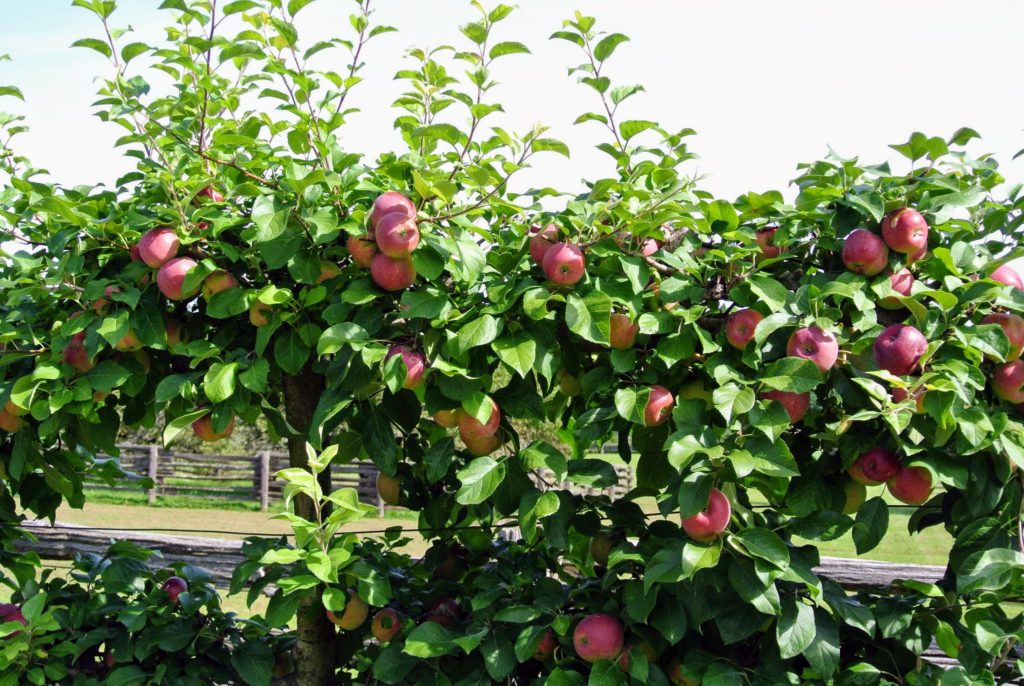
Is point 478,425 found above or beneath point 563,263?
beneath

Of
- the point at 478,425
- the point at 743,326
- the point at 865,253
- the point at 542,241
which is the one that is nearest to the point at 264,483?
the point at 478,425

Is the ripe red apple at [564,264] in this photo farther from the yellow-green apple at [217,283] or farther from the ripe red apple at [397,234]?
the yellow-green apple at [217,283]

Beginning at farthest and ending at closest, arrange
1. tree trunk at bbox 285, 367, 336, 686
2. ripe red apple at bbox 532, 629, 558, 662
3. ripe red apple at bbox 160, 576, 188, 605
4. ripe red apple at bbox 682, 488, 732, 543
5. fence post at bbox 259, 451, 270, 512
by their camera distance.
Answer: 1. fence post at bbox 259, 451, 270, 512
2. ripe red apple at bbox 160, 576, 188, 605
3. tree trunk at bbox 285, 367, 336, 686
4. ripe red apple at bbox 532, 629, 558, 662
5. ripe red apple at bbox 682, 488, 732, 543

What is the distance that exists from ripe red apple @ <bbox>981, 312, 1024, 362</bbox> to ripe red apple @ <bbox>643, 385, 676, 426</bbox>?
25.0 inches

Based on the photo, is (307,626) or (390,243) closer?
(390,243)

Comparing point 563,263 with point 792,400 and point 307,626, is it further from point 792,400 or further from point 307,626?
point 307,626

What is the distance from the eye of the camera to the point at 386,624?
2.07 metres

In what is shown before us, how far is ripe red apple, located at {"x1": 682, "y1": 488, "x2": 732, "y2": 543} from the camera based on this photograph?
5.21 ft

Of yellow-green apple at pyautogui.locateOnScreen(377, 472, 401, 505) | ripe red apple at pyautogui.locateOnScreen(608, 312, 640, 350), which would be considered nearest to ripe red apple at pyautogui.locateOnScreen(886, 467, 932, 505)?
ripe red apple at pyautogui.locateOnScreen(608, 312, 640, 350)

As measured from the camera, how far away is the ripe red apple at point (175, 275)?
1825 mm

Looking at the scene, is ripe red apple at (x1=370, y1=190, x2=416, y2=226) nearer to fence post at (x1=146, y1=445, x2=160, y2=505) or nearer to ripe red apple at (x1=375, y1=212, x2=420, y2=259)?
ripe red apple at (x1=375, y1=212, x2=420, y2=259)

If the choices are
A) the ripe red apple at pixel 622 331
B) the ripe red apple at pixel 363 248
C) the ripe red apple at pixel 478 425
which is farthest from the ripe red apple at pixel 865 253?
the ripe red apple at pixel 363 248

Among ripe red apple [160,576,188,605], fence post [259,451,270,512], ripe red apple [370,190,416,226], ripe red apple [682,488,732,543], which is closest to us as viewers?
ripe red apple [682,488,732,543]

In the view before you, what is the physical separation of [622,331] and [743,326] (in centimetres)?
23
